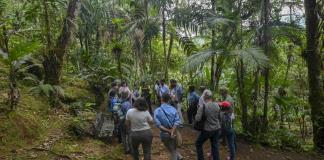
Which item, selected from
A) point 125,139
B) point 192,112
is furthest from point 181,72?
point 125,139

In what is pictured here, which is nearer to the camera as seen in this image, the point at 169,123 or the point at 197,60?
the point at 169,123

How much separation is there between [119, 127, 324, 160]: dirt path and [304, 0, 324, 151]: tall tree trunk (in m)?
0.87

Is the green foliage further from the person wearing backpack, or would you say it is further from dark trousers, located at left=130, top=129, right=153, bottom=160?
dark trousers, located at left=130, top=129, right=153, bottom=160

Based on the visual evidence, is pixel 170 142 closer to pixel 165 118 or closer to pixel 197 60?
pixel 165 118

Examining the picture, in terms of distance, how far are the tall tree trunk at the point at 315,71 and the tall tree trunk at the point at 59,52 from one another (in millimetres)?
7003

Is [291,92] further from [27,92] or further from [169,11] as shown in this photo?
[27,92]

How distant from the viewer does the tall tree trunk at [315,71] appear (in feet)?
37.9

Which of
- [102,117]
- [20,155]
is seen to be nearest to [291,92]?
[102,117]

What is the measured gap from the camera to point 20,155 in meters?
7.89

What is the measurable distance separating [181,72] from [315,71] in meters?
3.97

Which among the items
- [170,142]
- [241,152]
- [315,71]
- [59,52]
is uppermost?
[59,52]

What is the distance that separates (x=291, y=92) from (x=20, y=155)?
10.5 m

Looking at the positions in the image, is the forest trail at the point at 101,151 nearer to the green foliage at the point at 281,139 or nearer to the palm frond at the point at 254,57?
the green foliage at the point at 281,139

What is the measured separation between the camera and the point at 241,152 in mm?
10414
